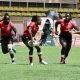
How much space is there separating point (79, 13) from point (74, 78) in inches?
1474

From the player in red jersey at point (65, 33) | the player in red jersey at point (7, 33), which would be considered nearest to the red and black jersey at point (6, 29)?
the player in red jersey at point (7, 33)

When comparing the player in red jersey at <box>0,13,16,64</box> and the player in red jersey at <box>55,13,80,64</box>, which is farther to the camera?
the player in red jersey at <box>55,13,80,64</box>

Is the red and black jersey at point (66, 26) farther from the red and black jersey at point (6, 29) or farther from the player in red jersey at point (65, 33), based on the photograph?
the red and black jersey at point (6, 29)

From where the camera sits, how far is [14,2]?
49.7 metres

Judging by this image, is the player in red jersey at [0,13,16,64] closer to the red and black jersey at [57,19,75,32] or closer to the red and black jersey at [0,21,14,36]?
the red and black jersey at [0,21,14,36]

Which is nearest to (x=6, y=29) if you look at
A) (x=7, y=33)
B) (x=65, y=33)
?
(x=7, y=33)

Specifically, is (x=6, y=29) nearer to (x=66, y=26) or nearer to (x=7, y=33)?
(x=7, y=33)

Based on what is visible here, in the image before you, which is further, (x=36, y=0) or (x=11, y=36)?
(x=36, y=0)

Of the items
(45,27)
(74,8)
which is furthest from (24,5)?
(45,27)

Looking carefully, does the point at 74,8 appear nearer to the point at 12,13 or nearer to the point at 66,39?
the point at 12,13

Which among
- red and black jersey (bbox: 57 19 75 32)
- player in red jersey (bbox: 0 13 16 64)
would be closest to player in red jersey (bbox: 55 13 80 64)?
red and black jersey (bbox: 57 19 75 32)

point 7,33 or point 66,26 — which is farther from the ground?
point 66,26

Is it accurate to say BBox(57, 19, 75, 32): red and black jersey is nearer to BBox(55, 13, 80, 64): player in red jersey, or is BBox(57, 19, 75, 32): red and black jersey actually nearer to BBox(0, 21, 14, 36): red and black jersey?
BBox(55, 13, 80, 64): player in red jersey

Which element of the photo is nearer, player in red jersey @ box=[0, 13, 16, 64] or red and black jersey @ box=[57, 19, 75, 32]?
player in red jersey @ box=[0, 13, 16, 64]
